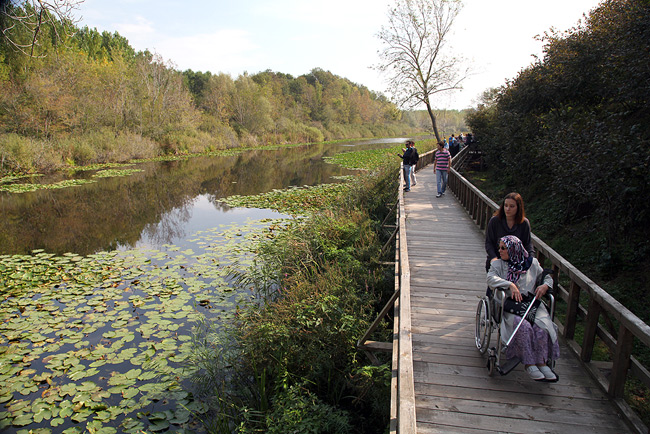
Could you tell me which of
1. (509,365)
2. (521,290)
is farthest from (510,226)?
(509,365)

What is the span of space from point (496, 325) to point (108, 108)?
36614 millimetres

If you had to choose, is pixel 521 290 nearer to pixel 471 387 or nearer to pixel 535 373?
pixel 535 373

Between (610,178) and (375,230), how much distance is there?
554 centimetres

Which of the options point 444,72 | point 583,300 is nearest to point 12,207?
point 583,300

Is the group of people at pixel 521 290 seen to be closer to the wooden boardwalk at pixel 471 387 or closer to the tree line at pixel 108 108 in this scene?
the wooden boardwalk at pixel 471 387

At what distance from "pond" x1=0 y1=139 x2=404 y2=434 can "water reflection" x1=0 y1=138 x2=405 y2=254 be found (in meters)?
0.07

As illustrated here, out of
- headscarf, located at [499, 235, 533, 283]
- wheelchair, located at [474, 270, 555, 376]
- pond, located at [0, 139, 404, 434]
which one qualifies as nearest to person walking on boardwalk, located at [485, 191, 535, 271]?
A: headscarf, located at [499, 235, 533, 283]

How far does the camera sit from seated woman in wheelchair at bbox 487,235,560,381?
3.45 meters

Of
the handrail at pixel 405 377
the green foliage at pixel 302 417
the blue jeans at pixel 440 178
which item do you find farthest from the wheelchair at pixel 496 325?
the blue jeans at pixel 440 178

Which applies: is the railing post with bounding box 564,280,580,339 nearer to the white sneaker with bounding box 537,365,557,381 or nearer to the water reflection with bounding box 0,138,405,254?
the white sneaker with bounding box 537,365,557,381

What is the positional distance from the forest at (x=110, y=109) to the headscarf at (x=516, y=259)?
5150mm

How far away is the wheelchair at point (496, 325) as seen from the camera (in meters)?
3.62

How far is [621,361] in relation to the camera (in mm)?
3355

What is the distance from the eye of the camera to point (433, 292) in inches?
226
